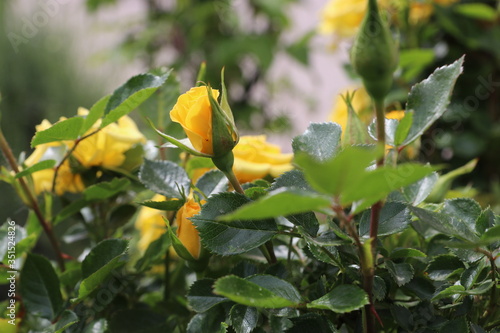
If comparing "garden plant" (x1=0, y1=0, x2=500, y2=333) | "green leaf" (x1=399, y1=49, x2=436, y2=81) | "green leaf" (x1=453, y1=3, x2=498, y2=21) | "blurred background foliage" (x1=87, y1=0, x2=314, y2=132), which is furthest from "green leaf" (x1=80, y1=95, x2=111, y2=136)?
"blurred background foliage" (x1=87, y1=0, x2=314, y2=132)

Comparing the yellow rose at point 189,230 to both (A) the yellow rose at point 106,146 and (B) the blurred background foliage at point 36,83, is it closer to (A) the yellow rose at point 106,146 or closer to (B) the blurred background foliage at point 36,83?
(A) the yellow rose at point 106,146

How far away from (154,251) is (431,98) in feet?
0.61

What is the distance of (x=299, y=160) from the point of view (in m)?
0.15

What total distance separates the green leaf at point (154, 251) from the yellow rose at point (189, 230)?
0.14 ft

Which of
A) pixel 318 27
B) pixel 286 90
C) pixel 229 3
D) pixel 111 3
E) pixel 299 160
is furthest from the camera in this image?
pixel 286 90

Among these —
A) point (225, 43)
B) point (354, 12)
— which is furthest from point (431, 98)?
point (225, 43)

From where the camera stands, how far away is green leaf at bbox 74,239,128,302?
0.28m

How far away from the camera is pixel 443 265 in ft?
0.84

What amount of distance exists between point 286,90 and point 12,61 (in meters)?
1.11

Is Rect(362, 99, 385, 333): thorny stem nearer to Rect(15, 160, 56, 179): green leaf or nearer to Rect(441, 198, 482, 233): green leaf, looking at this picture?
Rect(441, 198, 482, 233): green leaf

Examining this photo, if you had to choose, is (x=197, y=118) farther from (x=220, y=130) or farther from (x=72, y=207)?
(x=72, y=207)

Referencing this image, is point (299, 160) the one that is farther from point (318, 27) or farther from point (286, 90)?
point (286, 90)

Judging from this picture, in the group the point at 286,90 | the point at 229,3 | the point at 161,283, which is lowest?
the point at 286,90

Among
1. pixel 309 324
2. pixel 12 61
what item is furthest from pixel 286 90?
pixel 309 324
